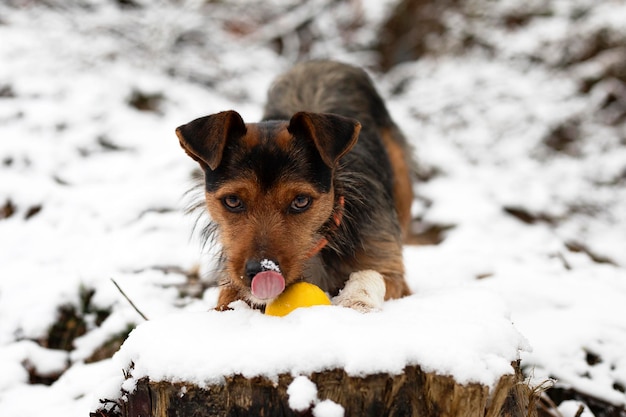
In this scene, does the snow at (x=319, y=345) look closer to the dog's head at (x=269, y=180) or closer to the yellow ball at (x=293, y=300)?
the yellow ball at (x=293, y=300)

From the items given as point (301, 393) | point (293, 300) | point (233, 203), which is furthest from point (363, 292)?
point (301, 393)

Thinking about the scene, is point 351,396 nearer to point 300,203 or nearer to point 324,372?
point 324,372

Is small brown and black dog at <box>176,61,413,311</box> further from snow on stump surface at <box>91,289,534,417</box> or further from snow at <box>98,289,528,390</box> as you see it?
snow on stump surface at <box>91,289,534,417</box>

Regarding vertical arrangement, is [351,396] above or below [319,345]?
below

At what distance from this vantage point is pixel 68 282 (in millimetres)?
4055

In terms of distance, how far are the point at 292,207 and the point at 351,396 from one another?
3.50 ft

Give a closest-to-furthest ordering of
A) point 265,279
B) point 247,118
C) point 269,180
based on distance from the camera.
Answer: point 265,279 → point 269,180 → point 247,118

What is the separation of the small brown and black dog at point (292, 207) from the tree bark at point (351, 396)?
54cm

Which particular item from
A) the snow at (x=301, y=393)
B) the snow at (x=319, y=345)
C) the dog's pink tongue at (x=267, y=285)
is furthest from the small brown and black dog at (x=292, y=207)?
the snow at (x=301, y=393)

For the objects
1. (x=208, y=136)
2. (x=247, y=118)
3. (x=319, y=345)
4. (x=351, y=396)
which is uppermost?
(x=208, y=136)

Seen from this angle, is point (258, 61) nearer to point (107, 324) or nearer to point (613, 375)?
point (107, 324)

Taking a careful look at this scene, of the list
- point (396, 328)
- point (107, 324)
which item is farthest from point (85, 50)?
point (396, 328)

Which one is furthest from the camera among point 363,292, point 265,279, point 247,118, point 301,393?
point 247,118

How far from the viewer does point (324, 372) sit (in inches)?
79.2
